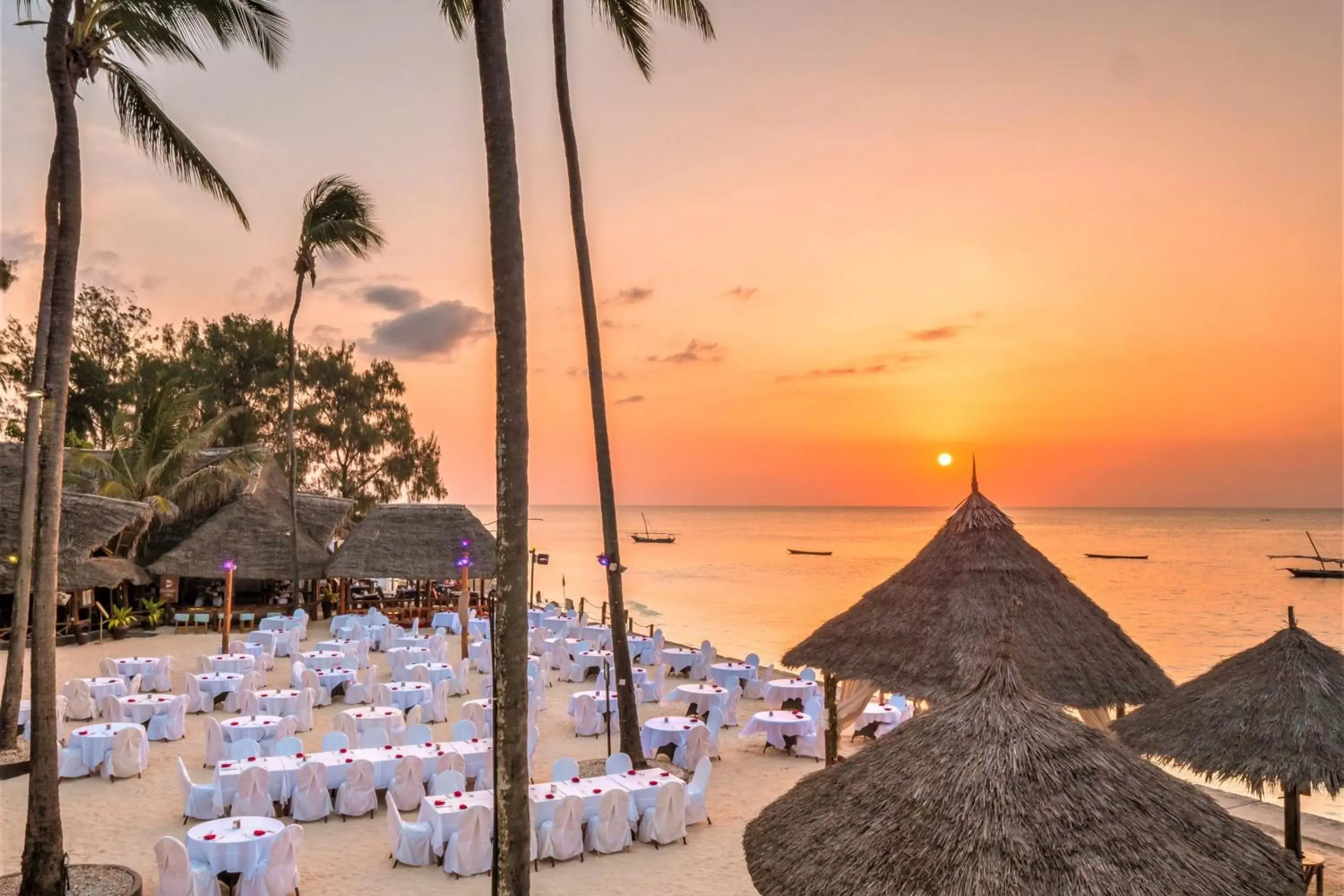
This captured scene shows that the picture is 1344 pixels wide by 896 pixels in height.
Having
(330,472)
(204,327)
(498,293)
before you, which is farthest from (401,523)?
(498,293)

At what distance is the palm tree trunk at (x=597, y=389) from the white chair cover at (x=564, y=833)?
2.80 meters

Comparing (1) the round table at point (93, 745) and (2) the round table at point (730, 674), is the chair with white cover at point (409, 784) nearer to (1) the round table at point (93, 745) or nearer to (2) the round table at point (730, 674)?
(1) the round table at point (93, 745)

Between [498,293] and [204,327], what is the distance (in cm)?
3993

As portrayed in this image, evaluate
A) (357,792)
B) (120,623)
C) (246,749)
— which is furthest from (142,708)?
(120,623)

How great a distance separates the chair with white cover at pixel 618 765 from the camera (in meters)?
10.4

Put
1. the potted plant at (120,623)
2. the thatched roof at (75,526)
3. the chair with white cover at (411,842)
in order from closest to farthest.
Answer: the chair with white cover at (411,842) → the thatched roof at (75,526) → the potted plant at (120,623)

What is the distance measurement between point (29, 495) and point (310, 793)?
478 cm

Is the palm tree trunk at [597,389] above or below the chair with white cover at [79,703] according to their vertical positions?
above

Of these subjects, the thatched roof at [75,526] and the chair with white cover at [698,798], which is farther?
the thatched roof at [75,526]

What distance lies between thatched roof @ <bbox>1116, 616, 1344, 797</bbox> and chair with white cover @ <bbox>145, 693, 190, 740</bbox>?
13292mm

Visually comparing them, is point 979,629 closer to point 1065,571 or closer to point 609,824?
point 609,824

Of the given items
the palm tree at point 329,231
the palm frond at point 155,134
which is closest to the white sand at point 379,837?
the palm frond at point 155,134

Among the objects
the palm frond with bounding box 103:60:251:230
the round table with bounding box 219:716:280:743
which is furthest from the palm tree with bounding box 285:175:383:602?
the palm frond with bounding box 103:60:251:230

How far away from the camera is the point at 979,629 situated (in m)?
9.83
